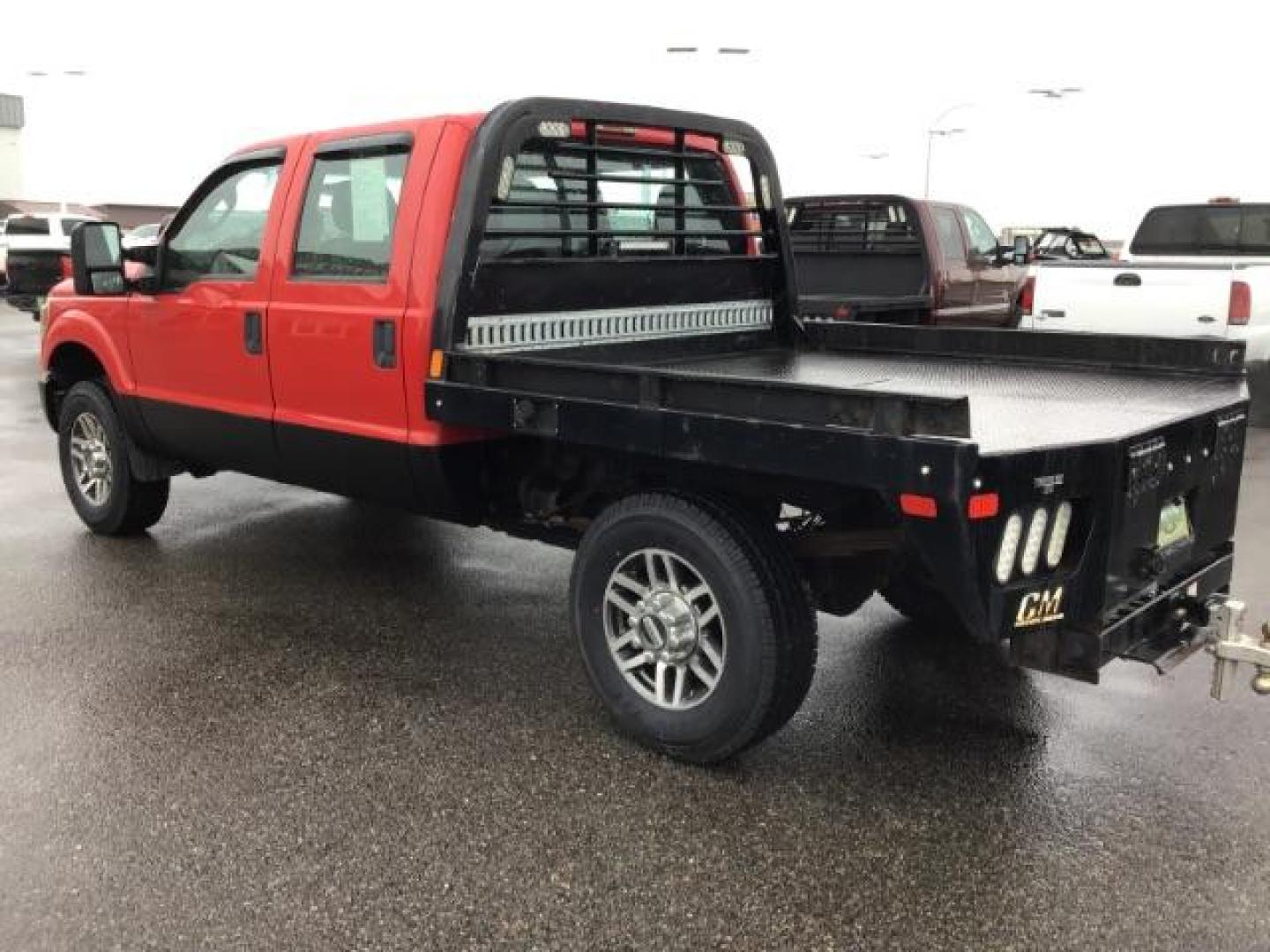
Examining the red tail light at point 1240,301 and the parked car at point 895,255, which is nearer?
the red tail light at point 1240,301

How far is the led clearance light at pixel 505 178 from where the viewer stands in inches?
163

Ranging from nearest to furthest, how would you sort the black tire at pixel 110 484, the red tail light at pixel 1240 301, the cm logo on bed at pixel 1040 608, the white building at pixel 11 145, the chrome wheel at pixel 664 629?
the cm logo on bed at pixel 1040 608
the chrome wheel at pixel 664 629
the black tire at pixel 110 484
the red tail light at pixel 1240 301
the white building at pixel 11 145

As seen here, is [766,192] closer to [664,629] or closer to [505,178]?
[505,178]

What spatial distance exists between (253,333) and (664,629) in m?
2.31

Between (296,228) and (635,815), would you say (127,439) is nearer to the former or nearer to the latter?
(296,228)

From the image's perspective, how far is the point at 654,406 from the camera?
11.4ft

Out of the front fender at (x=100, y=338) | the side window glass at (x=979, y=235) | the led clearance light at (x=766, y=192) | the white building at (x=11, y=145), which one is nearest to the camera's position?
the led clearance light at (x=766, y=192)

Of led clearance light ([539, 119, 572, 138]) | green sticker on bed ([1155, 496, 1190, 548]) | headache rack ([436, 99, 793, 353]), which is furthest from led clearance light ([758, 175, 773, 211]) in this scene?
green sticker on bed ([1155, 496, 1190, 548])

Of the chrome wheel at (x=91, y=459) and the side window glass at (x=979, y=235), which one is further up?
the side window glass at (x=979, y=235)

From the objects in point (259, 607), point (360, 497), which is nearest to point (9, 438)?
point (259, 607)

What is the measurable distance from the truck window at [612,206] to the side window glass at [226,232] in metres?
1.21

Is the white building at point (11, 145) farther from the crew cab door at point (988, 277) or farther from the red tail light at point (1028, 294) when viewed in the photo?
the red tail light at point (1028, 294)

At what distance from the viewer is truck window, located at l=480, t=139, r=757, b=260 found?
4410 mm

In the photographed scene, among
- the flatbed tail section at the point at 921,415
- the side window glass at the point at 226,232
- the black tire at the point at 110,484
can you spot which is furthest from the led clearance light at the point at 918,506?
the black tire at the point at 110,484
